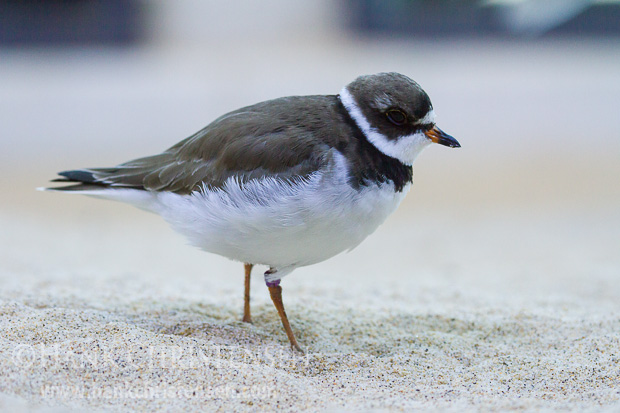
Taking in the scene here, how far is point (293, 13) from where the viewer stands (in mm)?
8891

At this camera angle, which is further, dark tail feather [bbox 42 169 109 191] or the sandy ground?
dark tail feather [bbox 42 169 109 191]

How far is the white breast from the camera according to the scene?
2645mm

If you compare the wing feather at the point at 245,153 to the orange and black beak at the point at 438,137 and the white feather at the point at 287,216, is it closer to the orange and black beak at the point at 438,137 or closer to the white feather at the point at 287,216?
the white feather at the point at 287,216

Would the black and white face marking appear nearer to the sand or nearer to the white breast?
the white breast

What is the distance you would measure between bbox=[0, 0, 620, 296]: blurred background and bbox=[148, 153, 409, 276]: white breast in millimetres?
5010

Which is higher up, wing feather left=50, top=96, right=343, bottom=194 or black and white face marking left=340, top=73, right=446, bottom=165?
black and white face marking left=340, top=73, right=446, bottom=165

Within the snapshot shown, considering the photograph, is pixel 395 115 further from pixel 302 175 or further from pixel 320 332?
pixel 320 332

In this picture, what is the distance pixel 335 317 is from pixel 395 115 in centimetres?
119

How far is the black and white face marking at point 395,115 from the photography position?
280 cm

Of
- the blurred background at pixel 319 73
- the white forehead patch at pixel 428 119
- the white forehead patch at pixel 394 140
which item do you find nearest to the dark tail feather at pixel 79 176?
the white forehead patch at pixel 394 140

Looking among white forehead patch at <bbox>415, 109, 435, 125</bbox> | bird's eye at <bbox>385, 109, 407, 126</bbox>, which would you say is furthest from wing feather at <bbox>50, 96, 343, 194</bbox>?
white forehead patch at <bbox>415, 109, 435, 125</bbox>

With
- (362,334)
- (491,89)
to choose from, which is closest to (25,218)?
(362,334)

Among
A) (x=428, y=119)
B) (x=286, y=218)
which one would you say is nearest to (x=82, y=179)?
(x=286, y=218)

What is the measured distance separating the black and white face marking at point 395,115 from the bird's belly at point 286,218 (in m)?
0.19
